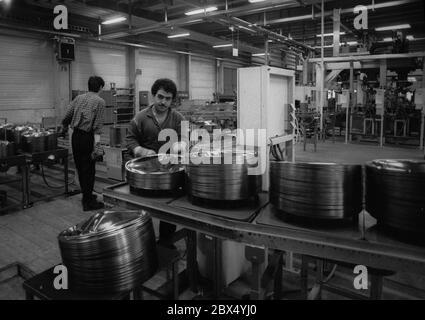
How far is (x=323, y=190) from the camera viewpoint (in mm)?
1330

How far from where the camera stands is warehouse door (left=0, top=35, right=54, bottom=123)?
8.17m

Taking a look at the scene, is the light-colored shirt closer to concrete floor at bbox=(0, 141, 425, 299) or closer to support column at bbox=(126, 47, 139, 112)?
concrete floor at bbox=(0, 141, 425, 299)

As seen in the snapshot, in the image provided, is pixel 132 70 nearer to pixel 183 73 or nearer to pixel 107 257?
pixel 183 73

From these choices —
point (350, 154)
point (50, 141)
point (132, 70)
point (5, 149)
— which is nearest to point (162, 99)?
point (5, 149)

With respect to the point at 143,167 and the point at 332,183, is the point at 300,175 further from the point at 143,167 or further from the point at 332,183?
the point at 143,167

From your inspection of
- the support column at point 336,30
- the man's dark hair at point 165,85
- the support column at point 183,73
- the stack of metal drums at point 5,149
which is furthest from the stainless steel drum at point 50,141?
the support column at point 183,73

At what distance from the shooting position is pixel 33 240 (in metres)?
3.45

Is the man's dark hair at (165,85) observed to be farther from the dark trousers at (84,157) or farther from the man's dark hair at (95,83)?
the dark trousers at (84,157)

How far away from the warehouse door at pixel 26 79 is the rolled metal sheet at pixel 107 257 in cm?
821

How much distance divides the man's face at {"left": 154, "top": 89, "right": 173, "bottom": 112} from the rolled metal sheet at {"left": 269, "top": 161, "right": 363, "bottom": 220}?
139cm

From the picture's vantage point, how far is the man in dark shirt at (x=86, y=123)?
3990 mm

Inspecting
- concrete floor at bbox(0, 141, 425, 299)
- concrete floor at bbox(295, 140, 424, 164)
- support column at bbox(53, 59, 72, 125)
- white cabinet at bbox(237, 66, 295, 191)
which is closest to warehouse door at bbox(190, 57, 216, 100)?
support column at bbox(53, 59, 72, 125)

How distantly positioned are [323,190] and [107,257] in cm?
93
